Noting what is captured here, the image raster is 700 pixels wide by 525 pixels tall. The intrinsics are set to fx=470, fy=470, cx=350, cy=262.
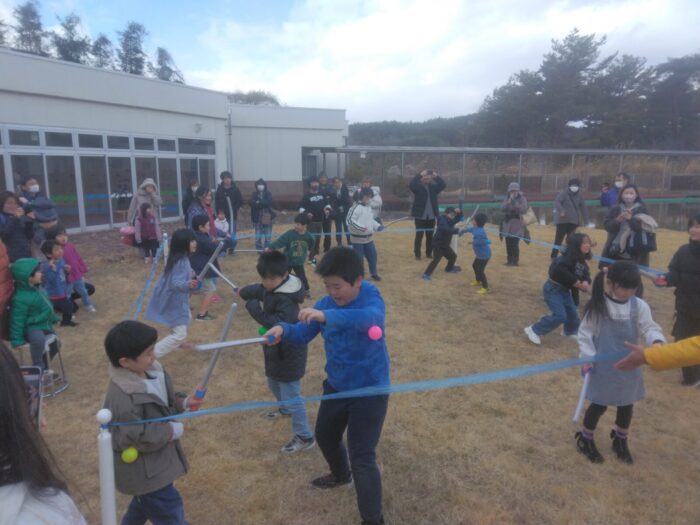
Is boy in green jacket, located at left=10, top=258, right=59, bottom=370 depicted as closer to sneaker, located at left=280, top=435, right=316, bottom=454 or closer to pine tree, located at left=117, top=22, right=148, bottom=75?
sneaker, located at left=280, top=435, right=316, bottom=454

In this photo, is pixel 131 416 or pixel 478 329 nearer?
pixel 131 416

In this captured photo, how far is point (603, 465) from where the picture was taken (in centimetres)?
353

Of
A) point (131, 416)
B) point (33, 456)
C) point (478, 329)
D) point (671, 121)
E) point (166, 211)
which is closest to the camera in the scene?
point (33, 456)

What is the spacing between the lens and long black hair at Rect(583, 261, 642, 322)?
10.8ft

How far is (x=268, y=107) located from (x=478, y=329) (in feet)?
61.3

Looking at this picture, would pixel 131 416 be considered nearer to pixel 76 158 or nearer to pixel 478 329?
pixel 478 329

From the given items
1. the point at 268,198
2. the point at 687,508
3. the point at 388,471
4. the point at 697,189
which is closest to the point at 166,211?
the point at 268,198

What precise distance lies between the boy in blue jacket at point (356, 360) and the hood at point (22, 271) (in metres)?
2.98

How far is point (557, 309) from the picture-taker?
5.73 meters

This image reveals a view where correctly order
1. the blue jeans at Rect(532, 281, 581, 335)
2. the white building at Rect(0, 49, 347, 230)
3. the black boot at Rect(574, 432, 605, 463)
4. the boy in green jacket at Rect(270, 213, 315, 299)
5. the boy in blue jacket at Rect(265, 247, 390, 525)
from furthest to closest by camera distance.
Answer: the white building at Rect(0, 49, 347, 230), the boy in green jacket at Rect(270, 213, 315, 299), the blue jeans at Rect(532, 281, 581, 335), the black boot at Rect(574, 432, 605, 463), the boy in blue jacket at Rect(265, 247, 390, 525)

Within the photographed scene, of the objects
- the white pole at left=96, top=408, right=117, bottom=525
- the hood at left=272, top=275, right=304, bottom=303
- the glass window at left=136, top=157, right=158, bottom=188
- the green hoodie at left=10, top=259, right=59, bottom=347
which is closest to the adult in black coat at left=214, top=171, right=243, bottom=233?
the glass window at left=136, top=157, right=158, bottom=188

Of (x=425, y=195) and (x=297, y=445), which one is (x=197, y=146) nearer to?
(x=425, y=195)

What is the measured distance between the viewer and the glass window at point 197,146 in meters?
17.2

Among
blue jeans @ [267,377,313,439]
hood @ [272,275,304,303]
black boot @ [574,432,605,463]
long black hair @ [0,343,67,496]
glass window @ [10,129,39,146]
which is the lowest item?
black boot @ [574,432,605,463]
